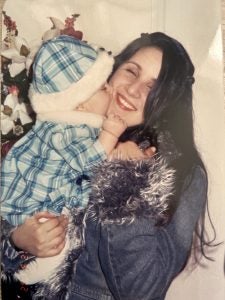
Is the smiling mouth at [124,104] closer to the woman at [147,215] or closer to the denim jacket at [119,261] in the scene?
the woman at [147,215]

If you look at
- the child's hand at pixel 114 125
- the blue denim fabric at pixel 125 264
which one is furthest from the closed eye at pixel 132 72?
the blue denim fabric at pixel 125 264

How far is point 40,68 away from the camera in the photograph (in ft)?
3.58

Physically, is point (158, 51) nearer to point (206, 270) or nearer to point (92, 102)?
point (92, 102)

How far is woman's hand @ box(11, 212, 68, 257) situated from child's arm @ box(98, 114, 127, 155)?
0.69ft

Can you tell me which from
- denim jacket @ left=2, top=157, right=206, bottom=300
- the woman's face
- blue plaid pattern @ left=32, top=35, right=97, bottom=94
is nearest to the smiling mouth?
the woman's face

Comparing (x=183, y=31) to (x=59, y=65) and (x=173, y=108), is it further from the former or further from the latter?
(x=59, y=65)

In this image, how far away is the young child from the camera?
1063 mm

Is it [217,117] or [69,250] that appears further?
[217,117]

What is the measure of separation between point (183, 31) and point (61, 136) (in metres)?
0.45

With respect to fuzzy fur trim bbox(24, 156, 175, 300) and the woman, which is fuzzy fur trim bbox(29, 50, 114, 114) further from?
fuzzy fur trim bbox(24, 156, 175, 300)

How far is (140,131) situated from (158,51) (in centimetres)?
22

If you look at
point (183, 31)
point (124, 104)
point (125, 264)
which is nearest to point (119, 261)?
point (125, 264)

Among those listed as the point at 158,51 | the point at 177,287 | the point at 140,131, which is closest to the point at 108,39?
the point at 158,51

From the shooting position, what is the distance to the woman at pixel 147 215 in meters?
1.06
